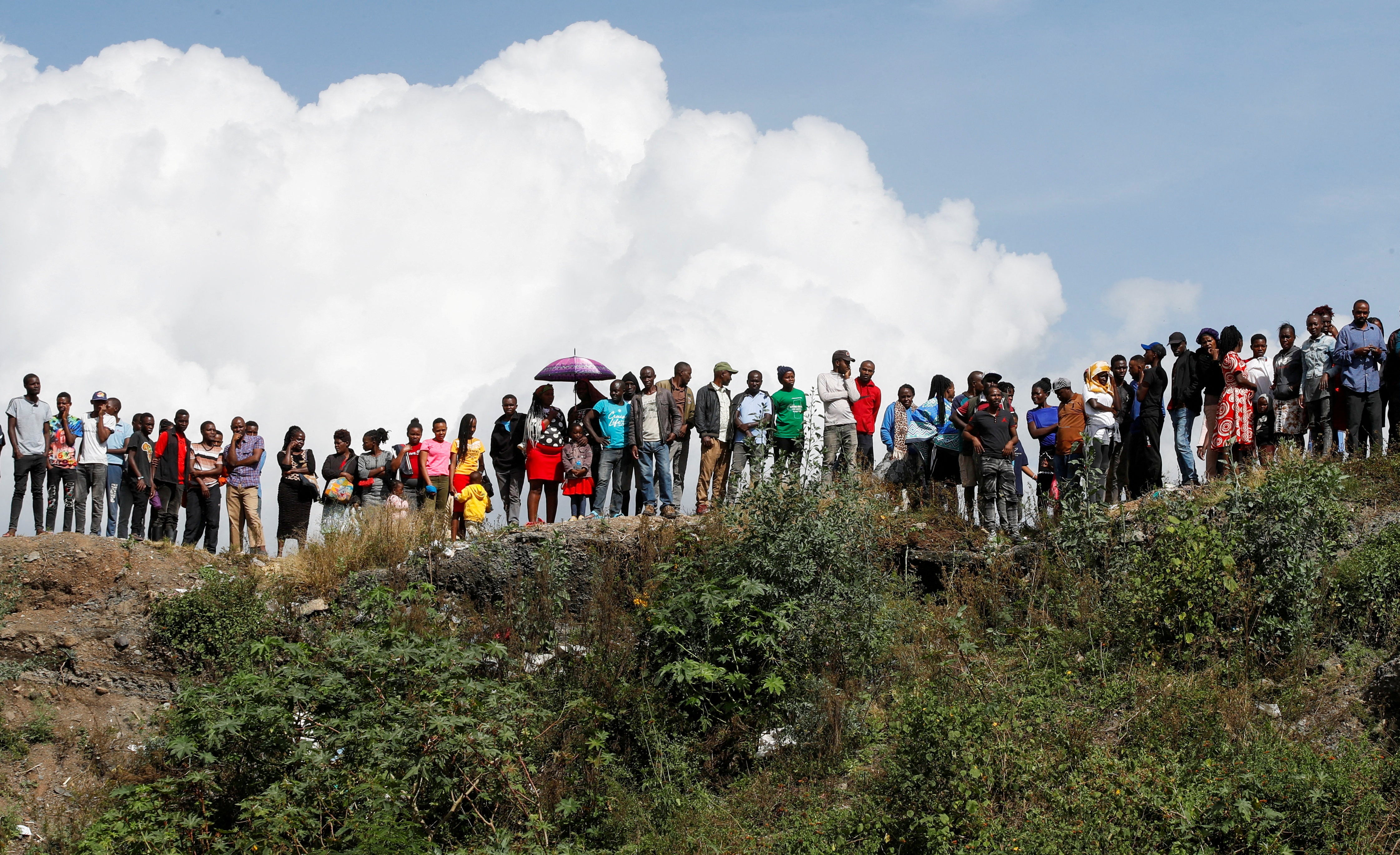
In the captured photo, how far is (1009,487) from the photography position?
12.4 m

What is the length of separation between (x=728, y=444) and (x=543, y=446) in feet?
7.20

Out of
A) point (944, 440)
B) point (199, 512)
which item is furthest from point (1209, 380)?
point (199, 512)

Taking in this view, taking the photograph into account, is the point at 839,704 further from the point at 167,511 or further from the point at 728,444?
the point at 167,511

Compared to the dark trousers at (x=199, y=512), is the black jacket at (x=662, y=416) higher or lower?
higher

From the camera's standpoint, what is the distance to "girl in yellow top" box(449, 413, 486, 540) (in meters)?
13.5

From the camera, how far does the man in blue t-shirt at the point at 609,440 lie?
42.7 ft

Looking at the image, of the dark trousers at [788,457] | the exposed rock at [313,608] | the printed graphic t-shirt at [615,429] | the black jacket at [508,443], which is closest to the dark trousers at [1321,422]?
the dark trousers at [788,457]

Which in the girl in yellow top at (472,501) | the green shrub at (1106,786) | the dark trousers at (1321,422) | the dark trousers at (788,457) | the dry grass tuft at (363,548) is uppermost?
the dark trousers at (1321,422)

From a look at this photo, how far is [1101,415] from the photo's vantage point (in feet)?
40.4

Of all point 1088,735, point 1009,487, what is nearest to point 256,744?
point 1088,735

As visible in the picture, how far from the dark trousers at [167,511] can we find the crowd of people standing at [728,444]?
3 cm

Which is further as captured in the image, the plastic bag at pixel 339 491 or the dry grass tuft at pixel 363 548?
the plastic bag at pixel 339 491

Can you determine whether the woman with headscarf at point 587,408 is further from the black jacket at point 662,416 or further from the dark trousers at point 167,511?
the dark trousers at point 167,511

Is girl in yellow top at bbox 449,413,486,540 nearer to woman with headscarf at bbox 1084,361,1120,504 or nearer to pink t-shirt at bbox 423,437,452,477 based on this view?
pink t-shirt at bbox 423,437,452,477
